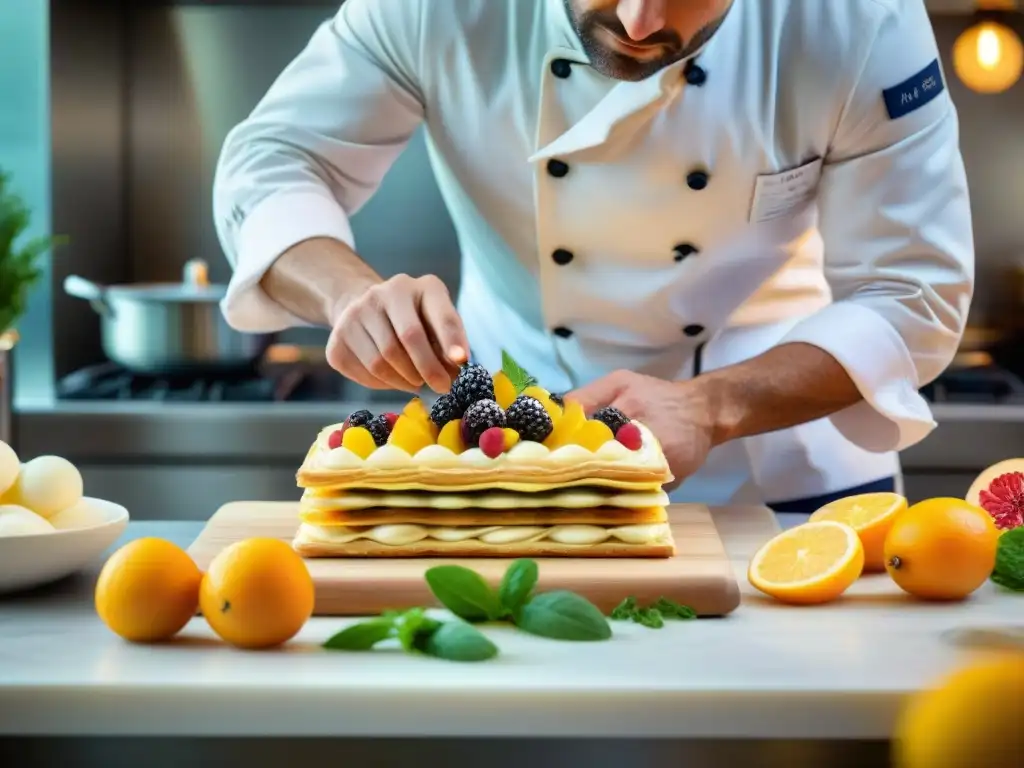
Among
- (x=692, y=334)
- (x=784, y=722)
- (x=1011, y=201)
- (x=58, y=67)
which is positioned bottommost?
(x=784, y=722)

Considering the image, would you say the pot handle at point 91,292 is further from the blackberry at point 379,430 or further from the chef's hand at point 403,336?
the blackberry at point 379,430

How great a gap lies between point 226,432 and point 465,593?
191 cm

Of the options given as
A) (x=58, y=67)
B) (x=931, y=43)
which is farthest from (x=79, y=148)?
(x=931, y=43)

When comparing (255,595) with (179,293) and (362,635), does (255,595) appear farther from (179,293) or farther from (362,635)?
(179,293)

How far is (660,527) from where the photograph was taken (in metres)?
1.42

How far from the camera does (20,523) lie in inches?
52.6

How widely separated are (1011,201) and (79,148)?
92.8 inches

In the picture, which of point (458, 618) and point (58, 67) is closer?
point (458, 618)

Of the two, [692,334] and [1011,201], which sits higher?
[1011,201]

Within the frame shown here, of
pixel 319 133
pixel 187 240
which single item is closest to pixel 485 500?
pixel 319 133

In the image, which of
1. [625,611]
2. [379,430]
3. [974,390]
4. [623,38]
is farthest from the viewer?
[974,390]

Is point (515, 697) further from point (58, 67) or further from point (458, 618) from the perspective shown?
point (58, 67)

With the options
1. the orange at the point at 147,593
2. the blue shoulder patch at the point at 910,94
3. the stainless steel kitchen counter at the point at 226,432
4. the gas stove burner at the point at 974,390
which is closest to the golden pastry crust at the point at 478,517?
the orange at the point at 147,593

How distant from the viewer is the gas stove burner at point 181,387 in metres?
3.13
